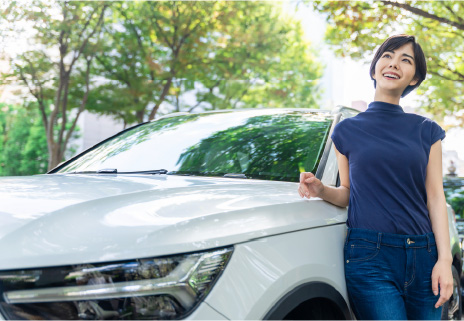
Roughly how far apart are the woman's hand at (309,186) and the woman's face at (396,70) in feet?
2.09

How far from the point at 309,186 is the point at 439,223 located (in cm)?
62

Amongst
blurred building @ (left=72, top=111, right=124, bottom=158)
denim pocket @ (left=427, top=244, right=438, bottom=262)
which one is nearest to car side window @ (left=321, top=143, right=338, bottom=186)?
denim pocket @ (left=427, top=244, right=438, bottom=262)

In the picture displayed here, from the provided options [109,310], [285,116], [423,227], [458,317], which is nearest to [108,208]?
[109,310]

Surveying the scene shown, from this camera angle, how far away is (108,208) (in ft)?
6.28

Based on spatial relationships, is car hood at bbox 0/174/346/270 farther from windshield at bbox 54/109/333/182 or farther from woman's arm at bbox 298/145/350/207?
windshield at bbox 54/109/333/182

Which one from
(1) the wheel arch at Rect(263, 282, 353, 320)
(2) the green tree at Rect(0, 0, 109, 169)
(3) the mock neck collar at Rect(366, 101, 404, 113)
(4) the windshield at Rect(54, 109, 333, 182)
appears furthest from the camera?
(2) the green tree at Rect(0, 0, 109, 169)

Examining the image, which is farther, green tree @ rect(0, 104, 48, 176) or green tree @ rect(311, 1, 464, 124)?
green tree @ rect(0, 104, 48, 176)

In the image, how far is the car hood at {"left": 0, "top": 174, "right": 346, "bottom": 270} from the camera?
1669 mm

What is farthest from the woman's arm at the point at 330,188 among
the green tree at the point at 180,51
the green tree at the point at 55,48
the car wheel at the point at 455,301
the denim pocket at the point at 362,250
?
the green tree at the point at 180,51

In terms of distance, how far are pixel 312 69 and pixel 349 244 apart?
2549 cm

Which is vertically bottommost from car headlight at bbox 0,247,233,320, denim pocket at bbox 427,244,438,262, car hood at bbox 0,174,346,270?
denim pocket at bbox 427,244,438,262

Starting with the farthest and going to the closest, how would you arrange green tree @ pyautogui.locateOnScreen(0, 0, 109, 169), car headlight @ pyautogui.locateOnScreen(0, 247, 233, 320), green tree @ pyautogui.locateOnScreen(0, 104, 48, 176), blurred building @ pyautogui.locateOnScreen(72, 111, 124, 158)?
1. blurred building @ pyautogui.locateOnScreen(72, 111, 124, 158)
2. green tree @ pyautogui.locateOnScreen(0, 104, 48, 176)
3. green tree @ pyautogui.locateOnScreen(0, 0, 109, 169)
4. car headlight @ pyautogui.locateOnScreen(0, 247, 233, 320)

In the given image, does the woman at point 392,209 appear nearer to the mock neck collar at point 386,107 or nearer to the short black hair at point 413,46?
the mock neck collar at point 386,107

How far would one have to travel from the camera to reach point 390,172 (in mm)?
2432
